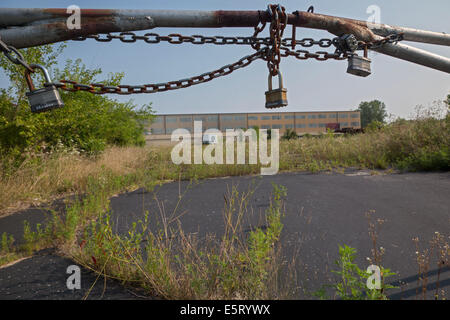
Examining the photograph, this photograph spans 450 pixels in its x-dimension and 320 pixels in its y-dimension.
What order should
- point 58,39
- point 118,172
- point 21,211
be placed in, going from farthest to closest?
point 118,172 → point 21,211 → point 58,39

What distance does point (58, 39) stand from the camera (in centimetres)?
194

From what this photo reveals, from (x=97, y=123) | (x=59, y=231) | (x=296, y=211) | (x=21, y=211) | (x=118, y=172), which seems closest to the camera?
(x=59, y=231)

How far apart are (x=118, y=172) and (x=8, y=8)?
21.0 ft

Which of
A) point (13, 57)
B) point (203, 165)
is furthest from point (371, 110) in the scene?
point (13, 57)

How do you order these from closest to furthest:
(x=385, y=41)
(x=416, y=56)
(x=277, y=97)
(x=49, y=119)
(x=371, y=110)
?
(x=277, y=97)
(x=385, y=41)
(x=416, y=56)
(x=49, y=119)
(x=371, y=110)

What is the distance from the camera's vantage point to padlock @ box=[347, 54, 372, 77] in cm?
241

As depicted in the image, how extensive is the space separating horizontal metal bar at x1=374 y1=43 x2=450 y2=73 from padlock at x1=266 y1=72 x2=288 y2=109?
1169mm

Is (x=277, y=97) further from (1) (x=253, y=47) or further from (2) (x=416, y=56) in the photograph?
(2) (x=416, y=56)

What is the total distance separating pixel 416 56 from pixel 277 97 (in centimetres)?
165

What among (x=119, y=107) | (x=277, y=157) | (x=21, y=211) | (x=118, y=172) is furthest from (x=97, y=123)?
(x=277, y=157)

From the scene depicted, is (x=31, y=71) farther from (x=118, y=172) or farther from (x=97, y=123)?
(x=97, y=123)

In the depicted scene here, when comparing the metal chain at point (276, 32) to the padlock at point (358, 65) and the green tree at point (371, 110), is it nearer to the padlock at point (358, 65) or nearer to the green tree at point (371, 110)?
the padlock at point (358, 65)

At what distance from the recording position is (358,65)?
244 centimetres
